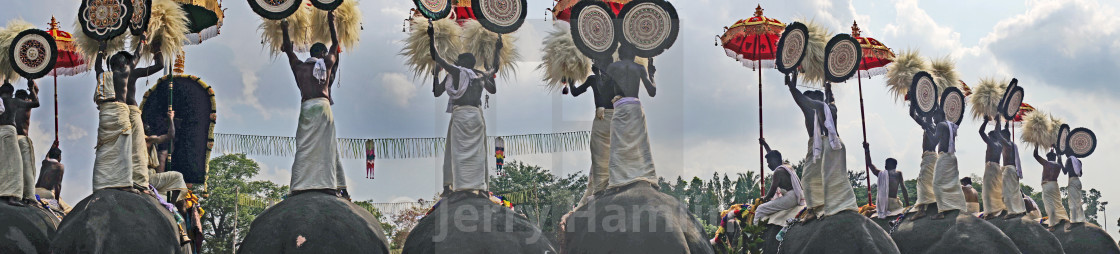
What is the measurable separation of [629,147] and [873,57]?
11.9m

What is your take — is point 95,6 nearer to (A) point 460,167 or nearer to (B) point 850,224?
(A) point 460,167

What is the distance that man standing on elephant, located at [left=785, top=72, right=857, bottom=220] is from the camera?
10516mm

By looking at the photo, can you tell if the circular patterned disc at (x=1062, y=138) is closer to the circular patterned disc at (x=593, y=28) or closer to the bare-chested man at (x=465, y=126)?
the circular patterned disc at (x=593, y=28)

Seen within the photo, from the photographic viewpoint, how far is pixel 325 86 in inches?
347

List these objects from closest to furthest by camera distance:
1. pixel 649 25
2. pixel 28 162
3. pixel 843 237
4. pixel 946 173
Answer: pixel 649 25 < pixel 843 237 < pixel 28 162 < pixel 946 173

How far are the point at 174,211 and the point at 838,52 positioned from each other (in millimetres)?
7946

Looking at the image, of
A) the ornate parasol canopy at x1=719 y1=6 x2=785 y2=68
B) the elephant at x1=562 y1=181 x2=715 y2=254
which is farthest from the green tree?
the elephant at x1=562 y1=181 x2=715 y2=254

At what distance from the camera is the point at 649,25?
9242 mm

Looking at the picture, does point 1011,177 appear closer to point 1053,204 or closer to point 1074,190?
point 1053,204

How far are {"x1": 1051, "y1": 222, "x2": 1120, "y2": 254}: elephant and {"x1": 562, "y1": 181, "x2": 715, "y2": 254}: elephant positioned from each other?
12771mm

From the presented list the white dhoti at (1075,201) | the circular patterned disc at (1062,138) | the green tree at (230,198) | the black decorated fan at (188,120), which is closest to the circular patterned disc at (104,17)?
the black decorated fan at (188,120)

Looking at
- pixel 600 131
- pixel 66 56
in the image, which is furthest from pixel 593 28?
pixel 66 56

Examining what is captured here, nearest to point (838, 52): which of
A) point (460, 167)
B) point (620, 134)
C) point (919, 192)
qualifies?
point (919, 192)

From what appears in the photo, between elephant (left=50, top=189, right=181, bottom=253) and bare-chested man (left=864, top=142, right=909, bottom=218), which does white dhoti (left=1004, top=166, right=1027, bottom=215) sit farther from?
elephant (left=50, top=189, right=181, bottom=253)
